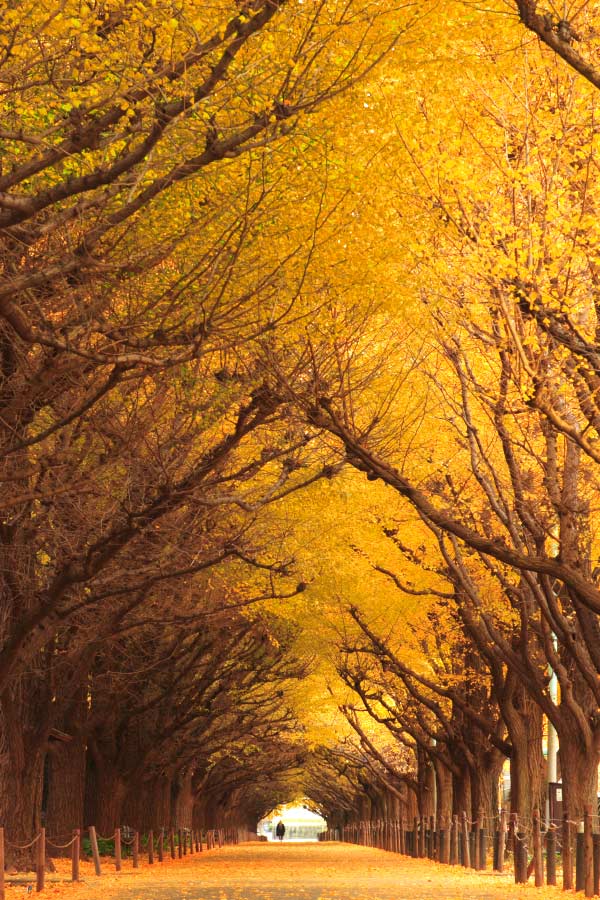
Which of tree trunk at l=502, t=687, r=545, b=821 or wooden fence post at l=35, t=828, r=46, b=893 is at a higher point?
tree trunk at l=502, t=687, r=545, b=821

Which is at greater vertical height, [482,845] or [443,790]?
[443,790]

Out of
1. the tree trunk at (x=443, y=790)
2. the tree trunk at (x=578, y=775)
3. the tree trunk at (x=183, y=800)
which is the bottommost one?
the tree trunk at (x=183, y=800)

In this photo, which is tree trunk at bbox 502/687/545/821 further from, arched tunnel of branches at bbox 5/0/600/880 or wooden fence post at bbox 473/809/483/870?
wooden fence post at bbox 473/809/483/870

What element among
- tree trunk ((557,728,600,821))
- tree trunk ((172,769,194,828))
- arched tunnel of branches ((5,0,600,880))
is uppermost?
arched tunnel of branches ((5,0,600,880))

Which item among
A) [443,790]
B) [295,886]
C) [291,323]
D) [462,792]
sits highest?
[291,323]

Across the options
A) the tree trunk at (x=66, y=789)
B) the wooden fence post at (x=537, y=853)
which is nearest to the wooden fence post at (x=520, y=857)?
the wooden fence post at (x=537, y=853)

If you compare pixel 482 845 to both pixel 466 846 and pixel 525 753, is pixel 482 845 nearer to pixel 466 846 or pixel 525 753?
pixel 466 846

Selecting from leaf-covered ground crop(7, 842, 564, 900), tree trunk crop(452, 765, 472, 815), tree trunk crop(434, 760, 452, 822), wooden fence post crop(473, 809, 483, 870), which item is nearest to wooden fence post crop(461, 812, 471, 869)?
wooden fence post crop(473, 809, 483, 870)

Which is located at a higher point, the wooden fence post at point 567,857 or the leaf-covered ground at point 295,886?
the wooden fence post at point 567,857

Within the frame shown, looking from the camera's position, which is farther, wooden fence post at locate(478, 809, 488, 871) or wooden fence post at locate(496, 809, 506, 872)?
wooden fence post at locate(478, 809, 488, 871)

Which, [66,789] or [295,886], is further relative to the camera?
[66,789]

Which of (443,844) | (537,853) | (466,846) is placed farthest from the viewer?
(443,844)

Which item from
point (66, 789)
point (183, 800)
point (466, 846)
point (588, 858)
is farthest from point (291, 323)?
point (183, 800)

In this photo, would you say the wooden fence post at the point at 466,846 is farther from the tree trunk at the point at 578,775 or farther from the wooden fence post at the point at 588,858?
the wooden fence post at the point at 588,858
